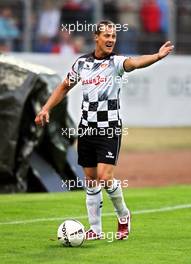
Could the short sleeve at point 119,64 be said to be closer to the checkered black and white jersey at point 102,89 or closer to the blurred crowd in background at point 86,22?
the checkered black and white jersey at point 102,89

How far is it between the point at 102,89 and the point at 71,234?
1.45 metres

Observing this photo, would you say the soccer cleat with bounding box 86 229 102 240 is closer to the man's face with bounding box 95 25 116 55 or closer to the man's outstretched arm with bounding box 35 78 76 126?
the man's outstretched arm with bounding box 35 78 76 126

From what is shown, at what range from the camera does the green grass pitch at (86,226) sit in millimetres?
8805

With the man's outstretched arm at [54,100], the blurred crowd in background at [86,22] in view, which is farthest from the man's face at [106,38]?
the blurred crowd in background at [86,22]

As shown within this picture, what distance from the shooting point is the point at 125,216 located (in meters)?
9.86

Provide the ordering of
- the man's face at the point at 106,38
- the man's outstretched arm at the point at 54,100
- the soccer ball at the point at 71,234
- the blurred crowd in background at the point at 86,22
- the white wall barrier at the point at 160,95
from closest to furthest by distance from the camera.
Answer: the soccer ball at the point at 71,234, the man's face at the point at 106,38, the man's outstretched arm at the point at 54,100, the blurred crowd in background at the point at 86,22, the white wall barrier at the point at 160,95

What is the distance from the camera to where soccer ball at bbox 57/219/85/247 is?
9.35 meters

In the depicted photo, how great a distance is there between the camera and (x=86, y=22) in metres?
23.9

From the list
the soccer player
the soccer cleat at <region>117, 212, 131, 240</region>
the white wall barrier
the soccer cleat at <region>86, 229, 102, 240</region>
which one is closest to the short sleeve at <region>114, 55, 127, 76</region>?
the soccer player

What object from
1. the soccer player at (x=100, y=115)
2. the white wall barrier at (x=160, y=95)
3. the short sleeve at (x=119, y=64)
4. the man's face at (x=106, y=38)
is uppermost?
the man's face at (x=106, y=38)

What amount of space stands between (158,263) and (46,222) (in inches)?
118

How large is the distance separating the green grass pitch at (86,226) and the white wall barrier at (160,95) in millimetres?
10328

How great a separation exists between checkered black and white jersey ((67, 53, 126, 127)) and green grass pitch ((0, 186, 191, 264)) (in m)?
1.22

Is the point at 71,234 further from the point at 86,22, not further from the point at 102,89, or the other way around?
the point at 86,22
